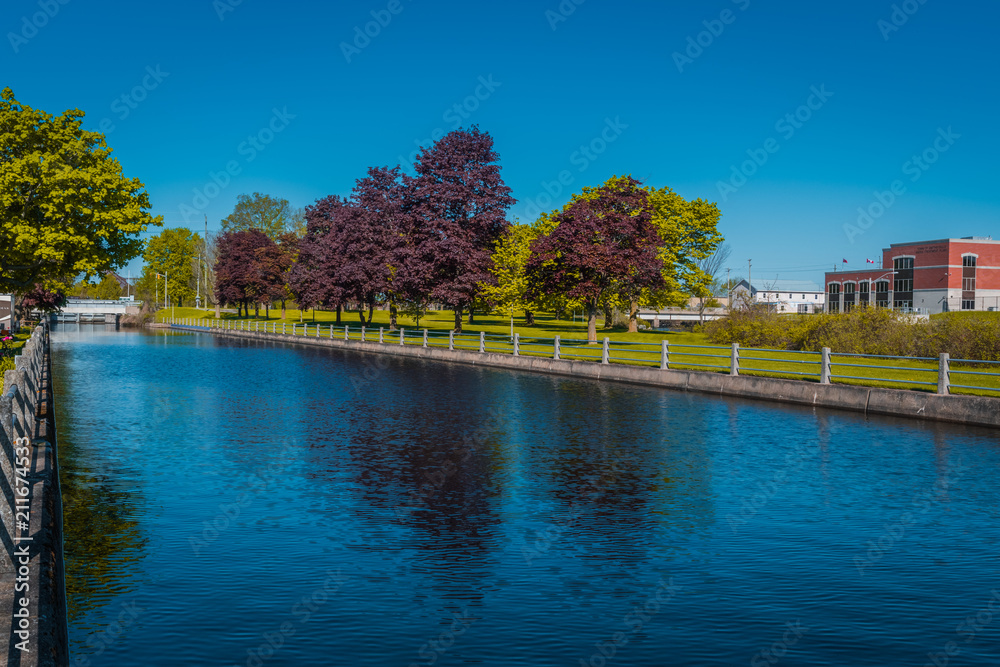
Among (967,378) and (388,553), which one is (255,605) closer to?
(388,553)

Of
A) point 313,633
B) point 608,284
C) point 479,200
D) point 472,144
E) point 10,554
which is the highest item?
point 472,144

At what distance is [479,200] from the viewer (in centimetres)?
5253

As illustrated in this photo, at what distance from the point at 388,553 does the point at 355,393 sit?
648 inches

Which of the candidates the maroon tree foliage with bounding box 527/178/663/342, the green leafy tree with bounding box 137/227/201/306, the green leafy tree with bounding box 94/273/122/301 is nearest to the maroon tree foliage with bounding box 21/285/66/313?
the maroon tree foliage with bounding box 527/178/663/342

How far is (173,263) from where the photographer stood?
160250mm

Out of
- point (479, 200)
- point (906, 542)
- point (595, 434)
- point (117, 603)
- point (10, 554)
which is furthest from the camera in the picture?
point (479, 200)

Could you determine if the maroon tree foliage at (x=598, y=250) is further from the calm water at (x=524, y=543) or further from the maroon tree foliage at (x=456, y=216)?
the calm water at (x=524, y=543)

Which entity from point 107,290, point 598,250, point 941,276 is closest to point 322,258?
point 598,250

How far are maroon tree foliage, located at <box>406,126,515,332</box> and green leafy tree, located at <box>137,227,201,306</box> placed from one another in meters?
115

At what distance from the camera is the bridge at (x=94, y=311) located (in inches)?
4924

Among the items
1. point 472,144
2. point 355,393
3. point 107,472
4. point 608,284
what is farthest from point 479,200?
point 107,472

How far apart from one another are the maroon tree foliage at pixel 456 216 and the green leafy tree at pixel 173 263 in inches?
4527

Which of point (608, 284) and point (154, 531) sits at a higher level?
point (608, 284)

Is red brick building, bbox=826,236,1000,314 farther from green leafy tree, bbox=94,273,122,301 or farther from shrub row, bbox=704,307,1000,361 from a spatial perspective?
green leafy tree, bbox=94,273,122,301
